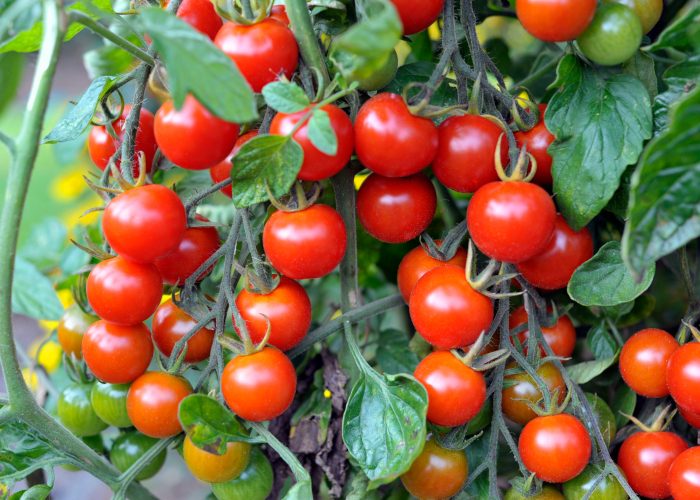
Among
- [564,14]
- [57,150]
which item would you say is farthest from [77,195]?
[564,14]

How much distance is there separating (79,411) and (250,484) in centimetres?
24

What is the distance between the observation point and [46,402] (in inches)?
33.9

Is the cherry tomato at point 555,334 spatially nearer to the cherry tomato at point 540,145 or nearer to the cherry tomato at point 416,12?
the cherry tomato at point 540,145

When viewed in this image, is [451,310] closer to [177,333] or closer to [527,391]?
[527,391]

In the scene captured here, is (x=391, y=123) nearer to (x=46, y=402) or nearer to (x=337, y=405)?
(x=337, y=405)

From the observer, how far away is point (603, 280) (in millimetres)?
494

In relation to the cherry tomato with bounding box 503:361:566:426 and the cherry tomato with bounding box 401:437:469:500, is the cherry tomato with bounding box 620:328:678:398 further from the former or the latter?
the cherry tomato with bounding box 401:437:469:500

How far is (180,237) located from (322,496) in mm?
427

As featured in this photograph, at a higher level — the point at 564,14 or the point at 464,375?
the point at 564,14

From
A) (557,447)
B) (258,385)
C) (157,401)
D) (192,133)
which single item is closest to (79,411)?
(157,401)

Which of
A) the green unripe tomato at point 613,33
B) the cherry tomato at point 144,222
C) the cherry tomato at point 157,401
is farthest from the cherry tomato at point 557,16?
the cherry tomato at point 157,401

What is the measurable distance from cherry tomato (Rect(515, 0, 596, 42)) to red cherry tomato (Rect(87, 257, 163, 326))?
0.39 m

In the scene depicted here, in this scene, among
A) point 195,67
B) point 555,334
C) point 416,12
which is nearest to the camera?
point 195,67

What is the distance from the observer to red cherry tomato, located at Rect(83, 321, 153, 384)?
0.53 m
